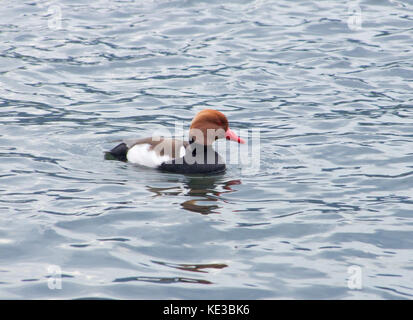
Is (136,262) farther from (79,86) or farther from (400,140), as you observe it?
(79,86)

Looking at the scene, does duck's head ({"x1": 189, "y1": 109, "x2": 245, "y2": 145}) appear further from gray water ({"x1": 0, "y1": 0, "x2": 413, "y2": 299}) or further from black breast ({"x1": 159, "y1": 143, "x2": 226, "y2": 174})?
gray water ({"x1": 0, "y1": 0, "x2": 413, "y2": 299})

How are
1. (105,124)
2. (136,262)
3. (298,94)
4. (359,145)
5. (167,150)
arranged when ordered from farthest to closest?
1. (298,94)
2. (105,124)
3. (359,145)
4. (167,150)
5. (136,262)

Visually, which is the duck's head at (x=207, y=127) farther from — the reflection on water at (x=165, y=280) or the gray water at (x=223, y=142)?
the reflection on water at (x=165, y=280)

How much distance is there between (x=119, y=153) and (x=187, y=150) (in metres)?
0.88

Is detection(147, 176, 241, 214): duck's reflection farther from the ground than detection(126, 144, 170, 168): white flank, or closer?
closer

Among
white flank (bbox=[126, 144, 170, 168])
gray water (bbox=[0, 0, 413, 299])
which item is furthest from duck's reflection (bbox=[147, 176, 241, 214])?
white flank (bbox=[126, 144, 170, 168])

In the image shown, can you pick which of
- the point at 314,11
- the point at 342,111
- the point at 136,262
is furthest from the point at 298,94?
the point at 136,262

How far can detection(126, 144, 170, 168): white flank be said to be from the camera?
966 centimetres

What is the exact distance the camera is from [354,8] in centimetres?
1672

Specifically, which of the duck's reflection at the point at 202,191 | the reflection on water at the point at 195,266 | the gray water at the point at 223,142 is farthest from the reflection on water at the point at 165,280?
the duck's reflection at the point at 202,191

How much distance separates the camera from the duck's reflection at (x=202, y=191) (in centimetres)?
833

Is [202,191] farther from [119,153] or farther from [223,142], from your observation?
[223,142]
